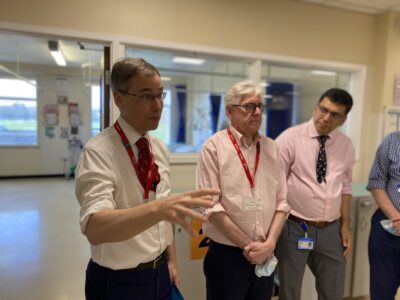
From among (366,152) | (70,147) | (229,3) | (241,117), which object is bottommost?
(70,147)

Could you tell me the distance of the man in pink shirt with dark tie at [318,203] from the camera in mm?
1709

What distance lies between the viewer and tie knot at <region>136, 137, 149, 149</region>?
110cm

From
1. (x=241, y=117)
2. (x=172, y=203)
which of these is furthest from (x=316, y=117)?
(x=172, y=203)

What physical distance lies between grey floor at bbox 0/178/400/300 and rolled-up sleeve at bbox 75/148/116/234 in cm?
213

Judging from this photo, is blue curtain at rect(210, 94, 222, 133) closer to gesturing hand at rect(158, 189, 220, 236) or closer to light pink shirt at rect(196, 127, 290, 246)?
light pink shirt at rect(196, 127, 290, 246)

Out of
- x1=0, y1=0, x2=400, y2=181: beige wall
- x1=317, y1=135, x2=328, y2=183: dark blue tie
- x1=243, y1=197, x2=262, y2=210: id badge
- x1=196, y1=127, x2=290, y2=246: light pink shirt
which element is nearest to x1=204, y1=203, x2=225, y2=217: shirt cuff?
x1=196, y1=127, x2=290, y2=246: light pink shirt

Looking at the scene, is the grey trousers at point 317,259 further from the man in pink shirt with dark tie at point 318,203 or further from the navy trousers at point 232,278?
the navy trousers at point 232,278

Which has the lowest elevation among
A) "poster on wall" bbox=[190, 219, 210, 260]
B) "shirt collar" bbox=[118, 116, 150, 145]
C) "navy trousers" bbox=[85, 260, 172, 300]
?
"poster on wall" bbox=[190, 219, 210, 260]

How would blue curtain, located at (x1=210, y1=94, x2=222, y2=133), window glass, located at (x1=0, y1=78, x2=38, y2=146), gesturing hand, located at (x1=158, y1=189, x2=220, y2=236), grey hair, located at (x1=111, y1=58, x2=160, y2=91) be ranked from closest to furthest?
gesturing hand, located at (x1=158, y1=189, x2=220, y2=236), grey hair, located at (x1=111, y1=58, x2=160, y2=91), blue curtain, located at (x1=210, y1=94, x2=222, y2=133), window glass, located at (x1=0, y1=78, x2=38, y2=146)

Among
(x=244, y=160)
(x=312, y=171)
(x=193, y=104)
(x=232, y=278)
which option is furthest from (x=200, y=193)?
(x=193, y=104)

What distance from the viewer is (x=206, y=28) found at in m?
2.62

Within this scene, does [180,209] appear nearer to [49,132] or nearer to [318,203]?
[318,203]

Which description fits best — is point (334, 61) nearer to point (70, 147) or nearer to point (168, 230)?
point (168, 230)

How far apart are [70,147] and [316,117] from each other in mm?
7567
